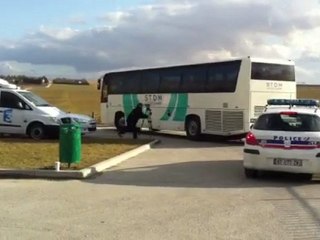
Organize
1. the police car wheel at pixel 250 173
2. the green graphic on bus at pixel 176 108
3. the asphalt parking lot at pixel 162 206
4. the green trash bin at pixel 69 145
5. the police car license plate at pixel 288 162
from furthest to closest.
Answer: the green graphic on bus at pixel 176 108
the green trash bin at pixel 69 145
the police car wheel at pixel 250 173
the police car license plate at pixel 288 162
the asphalt parking lot at pixel 162 206

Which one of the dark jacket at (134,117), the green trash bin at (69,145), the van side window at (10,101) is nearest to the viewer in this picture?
the green trash bin at (69,145)

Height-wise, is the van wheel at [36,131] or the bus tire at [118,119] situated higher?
the bus tire at [118,119]

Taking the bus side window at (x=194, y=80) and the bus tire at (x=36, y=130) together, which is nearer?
the bus tire at (x=36, y=130)

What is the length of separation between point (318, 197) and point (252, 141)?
2388mm

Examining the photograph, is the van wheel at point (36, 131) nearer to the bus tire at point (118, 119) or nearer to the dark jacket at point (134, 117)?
the dark jacket at point (134, 117)

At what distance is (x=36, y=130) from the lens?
22.0 m

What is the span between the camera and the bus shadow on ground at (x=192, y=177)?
469 inches

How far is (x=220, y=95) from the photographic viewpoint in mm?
23281

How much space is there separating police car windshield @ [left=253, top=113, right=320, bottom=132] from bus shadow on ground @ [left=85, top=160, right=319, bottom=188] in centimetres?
112

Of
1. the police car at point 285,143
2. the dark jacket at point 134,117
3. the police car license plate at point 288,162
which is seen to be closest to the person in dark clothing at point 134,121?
the dark jacket at point 134,117

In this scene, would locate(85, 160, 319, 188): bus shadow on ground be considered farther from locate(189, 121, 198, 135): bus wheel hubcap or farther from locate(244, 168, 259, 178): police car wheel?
locate(189, 121, 198, 135): bus wheel hubcap

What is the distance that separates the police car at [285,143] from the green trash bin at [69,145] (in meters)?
3.74

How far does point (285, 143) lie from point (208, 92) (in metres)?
12.1

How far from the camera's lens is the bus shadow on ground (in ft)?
39.1
